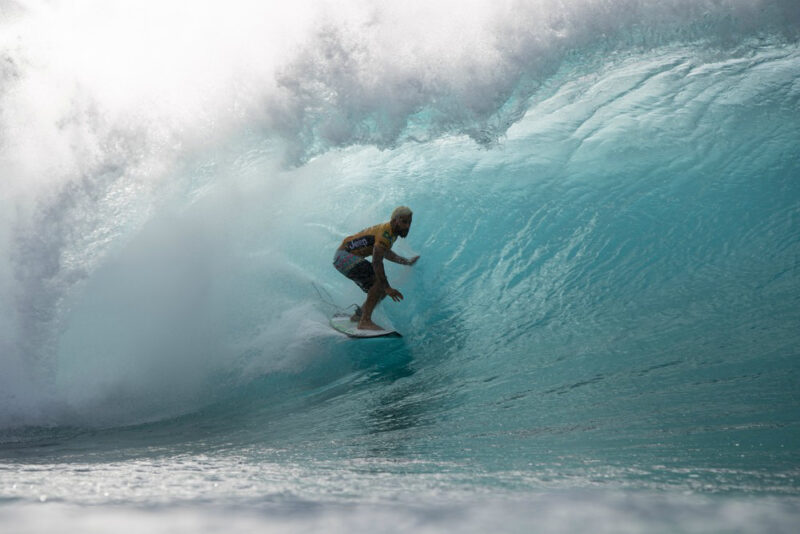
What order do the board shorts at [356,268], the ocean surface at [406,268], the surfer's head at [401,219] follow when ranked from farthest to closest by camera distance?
the board shorts at [356,268]
the surfer's head at [401,219]
the ocean surface at [406,268]

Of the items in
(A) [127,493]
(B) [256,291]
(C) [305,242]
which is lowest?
(A) [127,493]

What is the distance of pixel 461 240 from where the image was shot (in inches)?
305

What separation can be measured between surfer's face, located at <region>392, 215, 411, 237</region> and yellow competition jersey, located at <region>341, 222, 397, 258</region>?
0.47ft

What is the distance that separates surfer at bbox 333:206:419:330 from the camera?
5.75 m

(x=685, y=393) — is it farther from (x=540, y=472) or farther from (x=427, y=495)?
(x=427, y=495)

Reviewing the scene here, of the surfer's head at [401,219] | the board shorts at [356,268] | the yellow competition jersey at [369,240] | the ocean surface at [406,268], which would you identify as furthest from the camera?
the board shorts at [356,268]

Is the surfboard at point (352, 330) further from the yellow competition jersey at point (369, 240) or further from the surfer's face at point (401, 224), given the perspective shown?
the surfer's face at point (401, 224)

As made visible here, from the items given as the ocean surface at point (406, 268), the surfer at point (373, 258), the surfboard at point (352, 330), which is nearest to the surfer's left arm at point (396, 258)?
the surfer at point (373, 258)

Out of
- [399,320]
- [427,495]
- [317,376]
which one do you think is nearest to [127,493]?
[427,495]

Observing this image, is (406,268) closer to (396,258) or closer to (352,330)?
(396,258)

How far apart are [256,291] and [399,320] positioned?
1.50 metres

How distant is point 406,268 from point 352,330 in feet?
5.10

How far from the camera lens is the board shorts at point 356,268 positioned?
6236 mm

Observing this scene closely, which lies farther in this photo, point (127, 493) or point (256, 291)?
point (256, 291)
